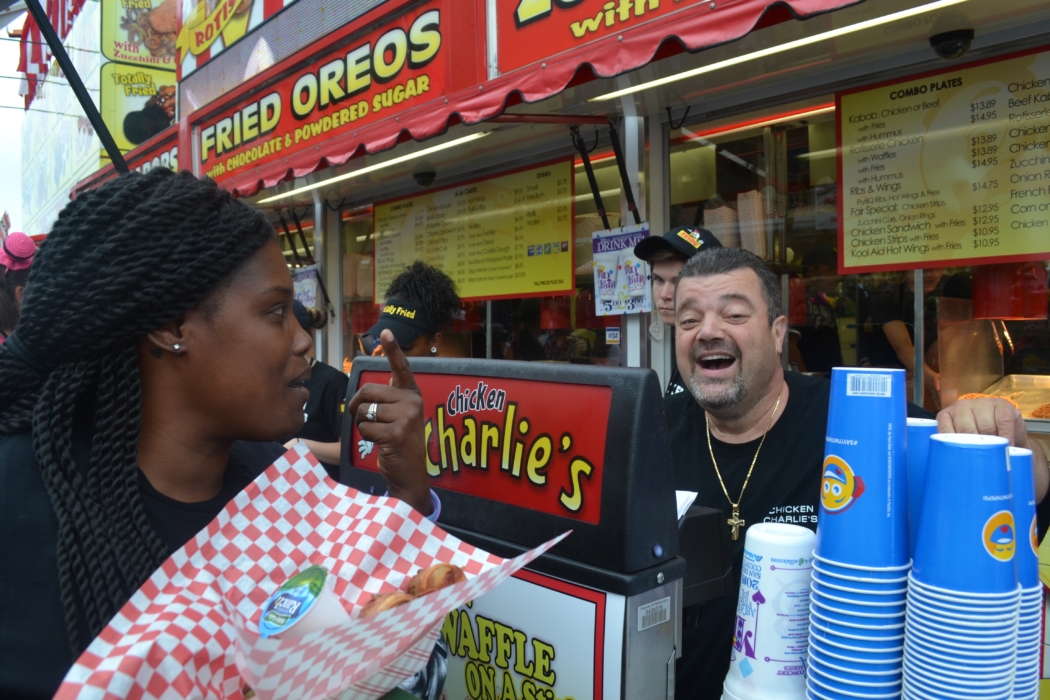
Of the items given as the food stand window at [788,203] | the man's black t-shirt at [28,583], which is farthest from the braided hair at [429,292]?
the man's black t-shirt at [28,583]

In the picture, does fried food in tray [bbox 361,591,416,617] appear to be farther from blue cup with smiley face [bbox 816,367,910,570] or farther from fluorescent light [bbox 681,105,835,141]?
fluorescent light [bbox 681,105,835,141]

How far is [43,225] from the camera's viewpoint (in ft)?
69.6

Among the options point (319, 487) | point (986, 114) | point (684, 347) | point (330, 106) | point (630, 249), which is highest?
point (330, 106)

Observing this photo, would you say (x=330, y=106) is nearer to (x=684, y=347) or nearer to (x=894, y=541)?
(x=684, y=347)

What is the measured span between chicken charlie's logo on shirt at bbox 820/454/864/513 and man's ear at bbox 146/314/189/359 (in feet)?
3.43

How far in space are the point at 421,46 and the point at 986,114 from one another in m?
2.94

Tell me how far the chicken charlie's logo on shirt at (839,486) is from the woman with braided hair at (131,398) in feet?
2.23

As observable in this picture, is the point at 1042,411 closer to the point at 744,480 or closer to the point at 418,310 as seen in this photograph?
the point at 744,480

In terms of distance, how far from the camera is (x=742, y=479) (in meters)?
2.07

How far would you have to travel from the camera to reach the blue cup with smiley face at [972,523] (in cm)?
89

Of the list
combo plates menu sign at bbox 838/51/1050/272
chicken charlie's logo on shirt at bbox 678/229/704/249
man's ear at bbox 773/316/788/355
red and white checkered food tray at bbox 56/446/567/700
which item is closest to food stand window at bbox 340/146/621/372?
chicken charlie's logo on shirt at bbox 678/229/704/249

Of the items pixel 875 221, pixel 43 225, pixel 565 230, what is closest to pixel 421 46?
pixel 565 230

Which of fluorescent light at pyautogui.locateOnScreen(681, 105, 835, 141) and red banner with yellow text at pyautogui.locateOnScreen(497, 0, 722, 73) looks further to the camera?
fluorescent light at pyautogui.locateOnScreen(681, 105, 835, 141)

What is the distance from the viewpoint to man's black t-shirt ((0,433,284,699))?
1.04 m
